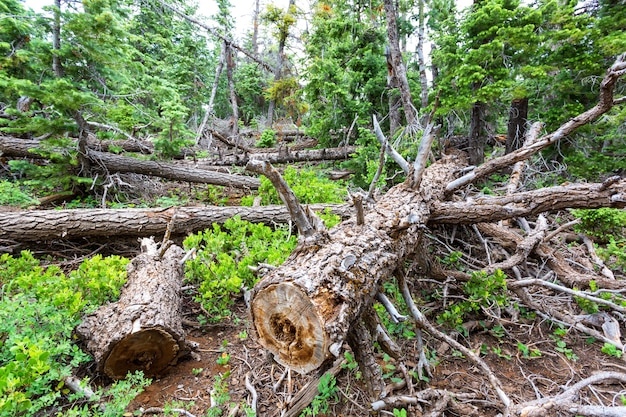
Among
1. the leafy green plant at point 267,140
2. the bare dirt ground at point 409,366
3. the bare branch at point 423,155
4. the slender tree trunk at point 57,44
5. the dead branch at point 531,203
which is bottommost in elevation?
the bare dirt ground at point 409,366

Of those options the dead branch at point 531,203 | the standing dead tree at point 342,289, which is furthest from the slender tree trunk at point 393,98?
the standing dead tree at point 342,289

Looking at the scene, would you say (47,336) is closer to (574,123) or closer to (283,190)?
(283,190)

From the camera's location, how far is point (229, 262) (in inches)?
136

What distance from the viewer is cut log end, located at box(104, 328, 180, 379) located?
2371mm

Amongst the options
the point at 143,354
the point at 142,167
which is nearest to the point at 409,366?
the point at 143,354

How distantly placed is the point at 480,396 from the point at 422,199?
1894 millimetres

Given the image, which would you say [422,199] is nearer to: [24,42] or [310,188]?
[310,188]

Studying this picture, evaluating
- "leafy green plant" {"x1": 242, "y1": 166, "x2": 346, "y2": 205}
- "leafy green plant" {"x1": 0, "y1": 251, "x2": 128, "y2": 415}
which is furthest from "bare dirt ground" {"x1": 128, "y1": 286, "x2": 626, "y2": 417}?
"leafy green plant" {"x1": 242, "y1": 166, "x2": 346, "y2": 205}

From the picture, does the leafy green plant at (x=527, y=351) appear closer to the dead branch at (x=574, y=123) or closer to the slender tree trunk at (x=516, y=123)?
the dead branch at (x=574, y=123)

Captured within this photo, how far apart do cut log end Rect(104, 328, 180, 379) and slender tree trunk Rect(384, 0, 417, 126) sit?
20.5 ft

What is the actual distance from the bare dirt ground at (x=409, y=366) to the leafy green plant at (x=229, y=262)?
38 centimetres

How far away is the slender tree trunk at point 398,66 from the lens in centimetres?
682

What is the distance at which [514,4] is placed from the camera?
19.0 feet

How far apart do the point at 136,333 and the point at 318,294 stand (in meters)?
1.68
